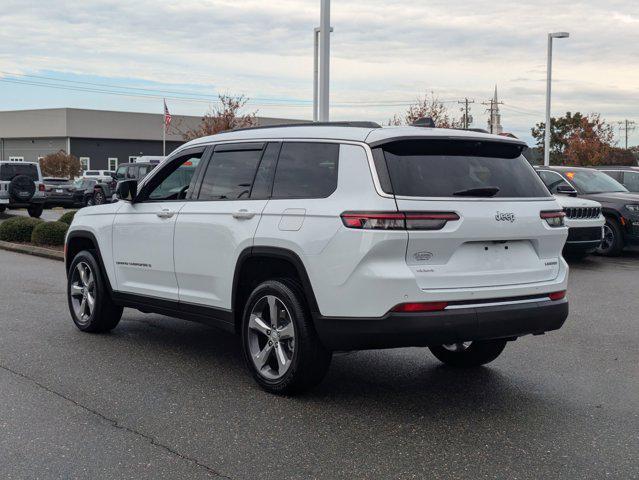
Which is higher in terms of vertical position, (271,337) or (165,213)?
(165,213)

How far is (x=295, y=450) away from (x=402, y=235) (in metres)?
1.43

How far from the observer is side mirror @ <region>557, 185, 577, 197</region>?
14.9 meters

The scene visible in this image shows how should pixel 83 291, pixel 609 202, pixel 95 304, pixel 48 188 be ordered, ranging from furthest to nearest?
pixel 48 188 < pixel 609 202 < pixel 83 291 < pixel 95 304

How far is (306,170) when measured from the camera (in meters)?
5.91

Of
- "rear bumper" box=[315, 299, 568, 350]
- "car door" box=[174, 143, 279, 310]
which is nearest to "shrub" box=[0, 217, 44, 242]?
"car door" box=[174, 143, 279, 310]

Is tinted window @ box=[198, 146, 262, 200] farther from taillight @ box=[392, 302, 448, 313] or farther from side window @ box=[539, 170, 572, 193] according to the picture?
side window @ box=[539, 170, 572, 193]

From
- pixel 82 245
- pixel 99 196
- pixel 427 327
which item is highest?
pixel 82 245

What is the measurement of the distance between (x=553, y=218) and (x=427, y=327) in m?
1.40

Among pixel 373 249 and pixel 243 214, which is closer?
pixel 373 249

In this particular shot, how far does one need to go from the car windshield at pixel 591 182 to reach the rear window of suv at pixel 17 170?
18.6 m

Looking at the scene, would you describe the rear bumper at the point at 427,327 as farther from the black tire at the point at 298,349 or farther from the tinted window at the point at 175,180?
the tinted window at the point at 175,180

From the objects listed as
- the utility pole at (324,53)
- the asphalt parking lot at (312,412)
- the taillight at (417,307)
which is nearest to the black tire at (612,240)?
the utility pole at (324,53)

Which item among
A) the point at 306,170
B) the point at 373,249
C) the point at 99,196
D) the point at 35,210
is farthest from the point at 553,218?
the point at 99,196

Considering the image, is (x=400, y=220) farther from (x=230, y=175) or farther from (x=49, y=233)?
(x=49, y=233)
